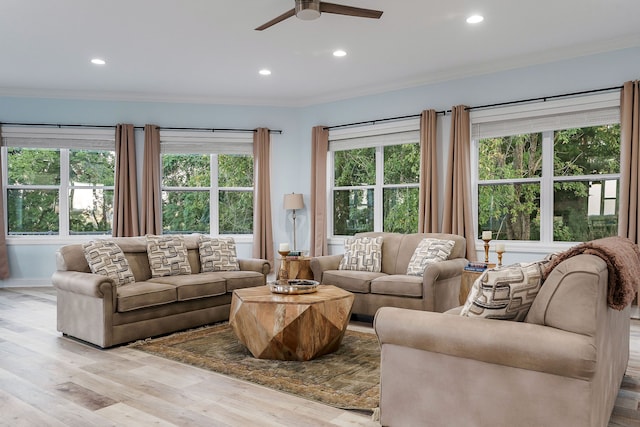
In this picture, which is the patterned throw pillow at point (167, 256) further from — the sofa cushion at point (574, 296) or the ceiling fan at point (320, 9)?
the sofa cushion at point (574, 296)

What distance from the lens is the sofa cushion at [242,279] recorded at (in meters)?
4.80

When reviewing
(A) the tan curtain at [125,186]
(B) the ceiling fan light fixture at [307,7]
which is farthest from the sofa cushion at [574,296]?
(A) the tan curtain at [125,186]

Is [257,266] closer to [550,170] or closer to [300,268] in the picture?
[300,268]

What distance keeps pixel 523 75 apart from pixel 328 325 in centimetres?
385

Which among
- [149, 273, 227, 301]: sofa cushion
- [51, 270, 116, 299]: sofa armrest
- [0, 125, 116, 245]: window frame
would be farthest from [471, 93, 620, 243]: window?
[0, 125, 116, 245]: window frame

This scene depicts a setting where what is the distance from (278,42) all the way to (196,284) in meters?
2.56

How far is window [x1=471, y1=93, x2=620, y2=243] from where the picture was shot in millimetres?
5090

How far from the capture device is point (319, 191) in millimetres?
7156

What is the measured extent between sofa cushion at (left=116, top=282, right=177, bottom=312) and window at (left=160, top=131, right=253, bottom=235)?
Answer: 10.2 ft

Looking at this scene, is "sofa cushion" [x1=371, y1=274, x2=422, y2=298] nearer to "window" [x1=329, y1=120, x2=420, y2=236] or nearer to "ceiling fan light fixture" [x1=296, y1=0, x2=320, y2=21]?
"window" [x1=329, y1=120, x2=420, y2=236]

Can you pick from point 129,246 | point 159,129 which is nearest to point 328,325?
point 129,246

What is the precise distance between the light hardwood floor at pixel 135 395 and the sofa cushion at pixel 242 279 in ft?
3.98

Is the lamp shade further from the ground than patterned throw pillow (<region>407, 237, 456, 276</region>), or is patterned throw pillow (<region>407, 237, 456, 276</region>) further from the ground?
the lamp shade

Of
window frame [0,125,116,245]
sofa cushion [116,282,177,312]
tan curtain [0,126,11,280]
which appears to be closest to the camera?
sofa cushion [116,282,177,312]
